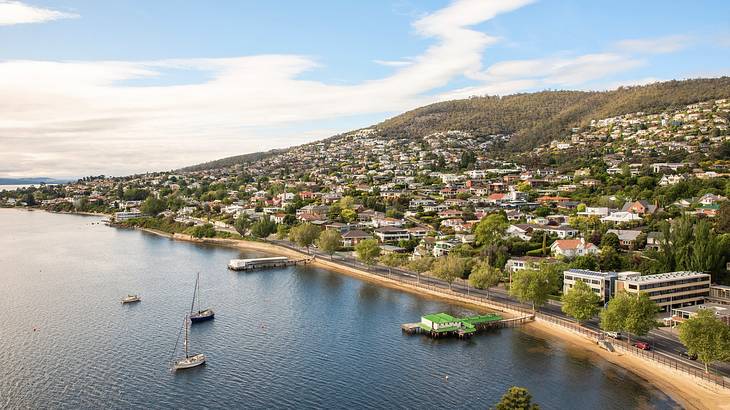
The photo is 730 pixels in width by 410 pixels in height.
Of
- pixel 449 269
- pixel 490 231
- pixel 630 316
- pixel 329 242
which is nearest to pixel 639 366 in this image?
pixel 630 316

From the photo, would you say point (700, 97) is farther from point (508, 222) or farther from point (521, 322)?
point (521, 322)

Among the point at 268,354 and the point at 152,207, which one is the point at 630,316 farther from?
the point at 152,207

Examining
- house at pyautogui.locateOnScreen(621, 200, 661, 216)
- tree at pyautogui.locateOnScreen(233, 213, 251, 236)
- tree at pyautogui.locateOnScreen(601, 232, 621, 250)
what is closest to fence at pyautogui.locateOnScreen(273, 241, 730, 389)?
tree at pyautogui.locateOnScreen(233, 213, 251, 236)

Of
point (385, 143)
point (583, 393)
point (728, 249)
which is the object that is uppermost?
→ point (385, 143)

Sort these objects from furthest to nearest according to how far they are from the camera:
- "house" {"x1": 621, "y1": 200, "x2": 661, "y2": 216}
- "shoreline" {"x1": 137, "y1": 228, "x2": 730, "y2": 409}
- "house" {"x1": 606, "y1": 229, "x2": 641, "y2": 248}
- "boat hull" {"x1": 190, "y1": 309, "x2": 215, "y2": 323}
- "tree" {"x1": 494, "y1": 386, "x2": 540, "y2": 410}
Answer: "house" {"x1": 621, "y1": 200, "x2": 661, "y2": 216} → "house" {"x1": 606, "y1": 229, "x2": 641, "y2": 248} → "boat hull" {"x1": 190, "y1": 309, "x2": 215, "y2": 323} → "shoreline" {"x1": 137, "y1": 228, "x2": 730, "y2": 409} → "tree" {"x1": 494, "y1": 386, "x2": 540, "y2": 410}

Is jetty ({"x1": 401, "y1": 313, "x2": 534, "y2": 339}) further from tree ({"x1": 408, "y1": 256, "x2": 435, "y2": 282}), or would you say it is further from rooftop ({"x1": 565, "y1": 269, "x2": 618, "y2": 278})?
tree ({"x1": 408, "y1": 256, "x2": 435, "y2": 282})

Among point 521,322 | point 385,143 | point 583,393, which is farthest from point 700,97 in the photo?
point 583,393
